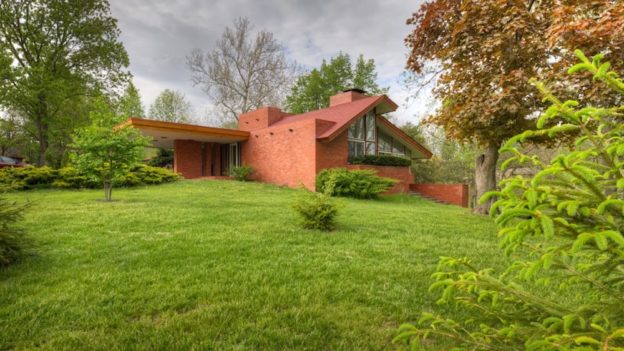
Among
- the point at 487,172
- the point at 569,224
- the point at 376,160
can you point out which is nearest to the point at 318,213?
the point at 569,224

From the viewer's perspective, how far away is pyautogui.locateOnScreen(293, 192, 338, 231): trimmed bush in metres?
6.62

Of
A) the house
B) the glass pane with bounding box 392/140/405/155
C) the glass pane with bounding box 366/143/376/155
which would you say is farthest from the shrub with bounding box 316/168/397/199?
the glass pane with bounding box 392/140/405/155

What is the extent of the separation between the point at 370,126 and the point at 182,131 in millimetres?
10405

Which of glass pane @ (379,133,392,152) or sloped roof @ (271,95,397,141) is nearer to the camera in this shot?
sloped roof @ (271,95,397,141)

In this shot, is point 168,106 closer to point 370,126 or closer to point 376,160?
point 370,126

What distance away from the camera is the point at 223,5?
1344 centimetres

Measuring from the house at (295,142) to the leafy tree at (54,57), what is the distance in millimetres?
8163

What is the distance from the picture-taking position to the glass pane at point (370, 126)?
1903 centimetres

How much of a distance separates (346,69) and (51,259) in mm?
36145

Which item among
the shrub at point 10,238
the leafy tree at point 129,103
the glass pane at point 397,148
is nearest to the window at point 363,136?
the glass pane at point 397,148

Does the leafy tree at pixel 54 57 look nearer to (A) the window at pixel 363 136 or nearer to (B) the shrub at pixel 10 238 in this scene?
(A) the window at pixel 363 136

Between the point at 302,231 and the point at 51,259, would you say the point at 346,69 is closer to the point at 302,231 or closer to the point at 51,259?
the point at 302,231

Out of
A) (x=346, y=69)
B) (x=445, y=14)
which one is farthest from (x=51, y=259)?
(x=346, y=69)

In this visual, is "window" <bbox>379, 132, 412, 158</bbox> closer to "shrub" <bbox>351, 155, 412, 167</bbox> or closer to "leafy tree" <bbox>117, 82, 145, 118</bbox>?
"shrub" <bbox>351, 155, 412, 167</bbox>
